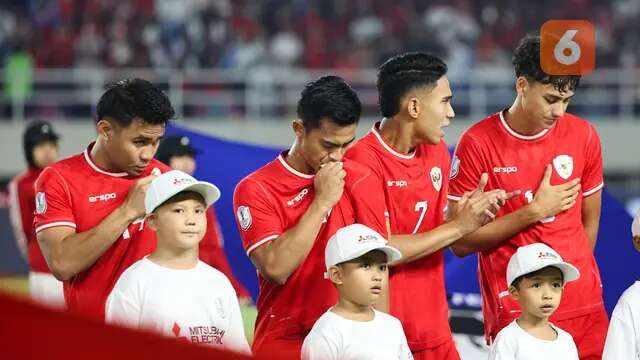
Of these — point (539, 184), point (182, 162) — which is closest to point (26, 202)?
point (182, 162)

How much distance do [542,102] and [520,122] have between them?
15 cm

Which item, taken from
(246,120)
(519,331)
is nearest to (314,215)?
(519,331)

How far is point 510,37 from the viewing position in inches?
661

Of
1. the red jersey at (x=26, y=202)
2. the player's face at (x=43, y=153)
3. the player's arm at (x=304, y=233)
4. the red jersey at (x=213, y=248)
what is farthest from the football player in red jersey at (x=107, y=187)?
the player's face at (x=43, y=153)

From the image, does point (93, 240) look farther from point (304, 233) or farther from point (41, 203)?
point (304, 233)

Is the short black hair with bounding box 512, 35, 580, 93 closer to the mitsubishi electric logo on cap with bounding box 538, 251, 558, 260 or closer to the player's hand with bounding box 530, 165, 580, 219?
the player's hand with bounding box 530, 165, 580, 219

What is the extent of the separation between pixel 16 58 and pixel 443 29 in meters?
6.41

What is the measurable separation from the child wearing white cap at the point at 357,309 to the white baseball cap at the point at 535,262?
53 cm

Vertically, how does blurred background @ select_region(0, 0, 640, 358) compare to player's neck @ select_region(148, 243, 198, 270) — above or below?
below

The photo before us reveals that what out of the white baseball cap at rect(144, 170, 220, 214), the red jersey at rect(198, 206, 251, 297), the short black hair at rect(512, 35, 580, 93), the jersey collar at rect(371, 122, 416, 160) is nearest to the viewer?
the white baseball cap at rect(144, 170, 220, 214)

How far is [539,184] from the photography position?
3.82 meters

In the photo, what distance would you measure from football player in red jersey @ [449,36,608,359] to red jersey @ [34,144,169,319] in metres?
1.16

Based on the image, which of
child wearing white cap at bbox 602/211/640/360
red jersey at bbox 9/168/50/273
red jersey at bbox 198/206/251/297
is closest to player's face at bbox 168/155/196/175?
Answer: red jersey at bbox 198/206/251/297

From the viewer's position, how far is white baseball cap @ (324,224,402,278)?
124 inches
